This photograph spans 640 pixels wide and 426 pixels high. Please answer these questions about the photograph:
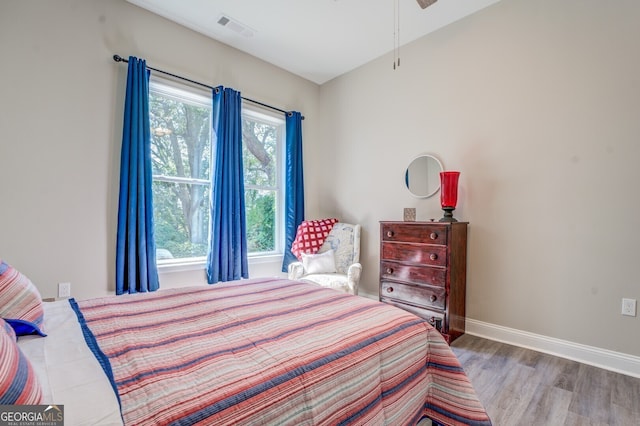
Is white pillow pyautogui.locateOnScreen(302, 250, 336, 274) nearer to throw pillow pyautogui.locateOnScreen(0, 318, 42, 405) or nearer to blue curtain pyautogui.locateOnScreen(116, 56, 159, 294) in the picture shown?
blue curtain pyautogui.locateOnScreen(116, 56, 159, 294)

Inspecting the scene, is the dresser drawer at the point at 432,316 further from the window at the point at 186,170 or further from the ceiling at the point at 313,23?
the ceiling at the point at 313,23

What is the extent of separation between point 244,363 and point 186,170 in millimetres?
2589

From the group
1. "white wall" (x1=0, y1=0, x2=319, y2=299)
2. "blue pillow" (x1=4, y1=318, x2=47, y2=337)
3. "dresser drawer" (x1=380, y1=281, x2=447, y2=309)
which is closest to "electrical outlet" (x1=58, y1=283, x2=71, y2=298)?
"white wall" (x1=0, y1=0, x2=319, y2=299)

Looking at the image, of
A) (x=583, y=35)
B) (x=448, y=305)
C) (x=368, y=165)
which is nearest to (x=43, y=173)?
(x=368, y=165)

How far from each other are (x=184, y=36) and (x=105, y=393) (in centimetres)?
323

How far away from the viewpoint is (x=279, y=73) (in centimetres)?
375

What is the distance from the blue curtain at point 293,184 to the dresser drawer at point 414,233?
4.20 ft

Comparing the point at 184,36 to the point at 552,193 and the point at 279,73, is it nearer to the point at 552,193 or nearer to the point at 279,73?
the point at 279,73

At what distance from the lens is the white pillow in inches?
129

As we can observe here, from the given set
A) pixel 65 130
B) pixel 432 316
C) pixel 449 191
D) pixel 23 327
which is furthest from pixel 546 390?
pixel 65 130

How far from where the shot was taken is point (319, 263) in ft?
10.8

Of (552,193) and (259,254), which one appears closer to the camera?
(552,193)

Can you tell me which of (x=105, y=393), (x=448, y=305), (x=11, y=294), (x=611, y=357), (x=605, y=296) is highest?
(x=11, y=294)

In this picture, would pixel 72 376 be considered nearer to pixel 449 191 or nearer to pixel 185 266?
pixel 185 266
